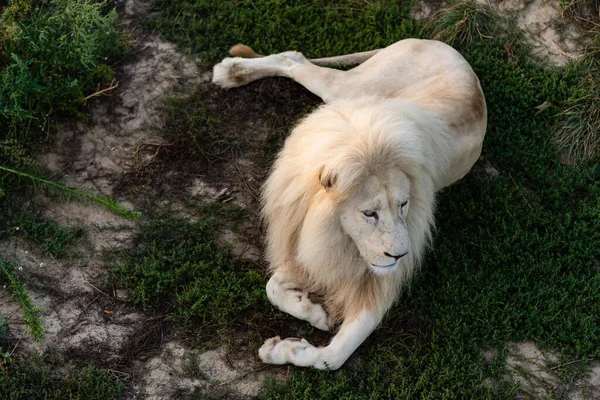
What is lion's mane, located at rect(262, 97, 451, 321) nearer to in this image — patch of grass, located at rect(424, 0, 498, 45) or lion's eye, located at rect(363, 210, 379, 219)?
lion's eye, located at rect(363, 210, 379, 219)

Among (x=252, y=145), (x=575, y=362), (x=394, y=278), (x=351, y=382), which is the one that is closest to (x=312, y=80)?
(x=252, y=145)

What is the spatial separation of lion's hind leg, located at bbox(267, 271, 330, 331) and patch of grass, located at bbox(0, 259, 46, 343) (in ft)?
3.96

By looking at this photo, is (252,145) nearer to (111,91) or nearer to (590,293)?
(111,91)

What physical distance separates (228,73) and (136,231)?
1.35 metres

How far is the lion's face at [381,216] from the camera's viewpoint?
3463 mm

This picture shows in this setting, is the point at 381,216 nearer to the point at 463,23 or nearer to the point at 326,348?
the point at 326,348

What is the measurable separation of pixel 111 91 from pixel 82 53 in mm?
361

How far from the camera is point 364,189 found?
3.46 metres

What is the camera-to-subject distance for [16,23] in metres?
4.73

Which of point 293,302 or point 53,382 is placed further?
point 293,302

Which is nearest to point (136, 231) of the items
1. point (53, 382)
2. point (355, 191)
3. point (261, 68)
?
point (53, 382)

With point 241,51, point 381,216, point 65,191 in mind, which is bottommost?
point 65,191

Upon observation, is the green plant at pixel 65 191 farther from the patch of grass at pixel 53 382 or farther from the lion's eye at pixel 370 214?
the lion's eye at pixel 370 214

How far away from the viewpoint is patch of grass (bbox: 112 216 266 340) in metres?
4.14
